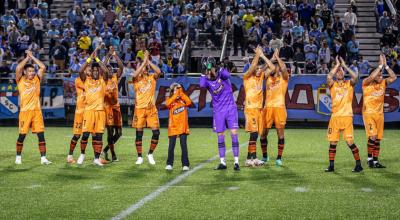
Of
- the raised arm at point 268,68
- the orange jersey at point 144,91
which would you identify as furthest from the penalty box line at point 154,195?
the raised arm at point 268,68

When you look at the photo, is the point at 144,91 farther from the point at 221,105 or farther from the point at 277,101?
the point at 277,101

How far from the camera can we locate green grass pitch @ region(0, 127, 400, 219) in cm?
1054

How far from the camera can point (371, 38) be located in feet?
107

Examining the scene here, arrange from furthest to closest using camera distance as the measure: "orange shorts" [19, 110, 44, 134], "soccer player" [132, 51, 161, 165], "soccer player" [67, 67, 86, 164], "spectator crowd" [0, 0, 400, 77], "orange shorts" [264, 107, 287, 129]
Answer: "spectator crowd" [0, 0, 400, 77] < "soccer player" [67, 67, 86, 164] < "soccer player" [132, 51, 161, 165] < "orange shorts" [19, 110, 44, 134] < "orange shorts" [264, 107, 287, 129]

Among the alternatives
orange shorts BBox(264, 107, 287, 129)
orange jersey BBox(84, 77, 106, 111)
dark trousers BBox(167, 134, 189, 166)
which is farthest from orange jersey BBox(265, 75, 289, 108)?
orange jersey BBox(84, 77, 106, 111)

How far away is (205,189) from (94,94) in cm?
445

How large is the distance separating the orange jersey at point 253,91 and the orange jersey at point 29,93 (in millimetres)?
4375

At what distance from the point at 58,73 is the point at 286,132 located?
9755 millimetres

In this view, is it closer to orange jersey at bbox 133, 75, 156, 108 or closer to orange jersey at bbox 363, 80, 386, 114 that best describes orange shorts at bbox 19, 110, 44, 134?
orange jersey at bbox 133, 75, 156, 108

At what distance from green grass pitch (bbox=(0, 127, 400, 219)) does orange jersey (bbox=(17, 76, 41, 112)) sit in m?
1.21

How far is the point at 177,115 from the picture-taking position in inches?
596

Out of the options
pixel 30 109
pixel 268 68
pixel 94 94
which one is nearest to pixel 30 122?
pixel 30 109

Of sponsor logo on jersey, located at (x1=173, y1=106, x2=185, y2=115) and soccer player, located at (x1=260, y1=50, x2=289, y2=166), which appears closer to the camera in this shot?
sponsor logo on jersey, located at (x1=173, y1=106, x2=185, y2=115)

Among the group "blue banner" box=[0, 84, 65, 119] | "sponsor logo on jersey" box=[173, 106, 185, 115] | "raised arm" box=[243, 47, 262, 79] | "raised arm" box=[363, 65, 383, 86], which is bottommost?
"blue banner" box=[0, 84, 65, 119]
